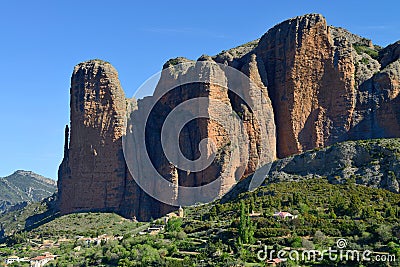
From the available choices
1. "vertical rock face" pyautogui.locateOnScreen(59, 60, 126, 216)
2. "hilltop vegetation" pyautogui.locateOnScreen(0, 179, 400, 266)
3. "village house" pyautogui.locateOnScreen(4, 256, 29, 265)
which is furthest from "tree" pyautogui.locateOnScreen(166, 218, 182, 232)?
"vertical rock face" pyautogui.locateOnScreen(59, 60, 126, 216)

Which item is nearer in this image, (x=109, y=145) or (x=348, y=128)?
(x=348, y=128)

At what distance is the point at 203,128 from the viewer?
7738cm

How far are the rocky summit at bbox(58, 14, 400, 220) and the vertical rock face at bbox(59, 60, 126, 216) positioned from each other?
0.13 metres

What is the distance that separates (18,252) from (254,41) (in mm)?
45296

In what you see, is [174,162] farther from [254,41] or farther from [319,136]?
[254,41]

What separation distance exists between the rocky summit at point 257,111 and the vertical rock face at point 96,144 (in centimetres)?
13

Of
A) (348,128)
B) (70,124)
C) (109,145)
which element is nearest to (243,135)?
(348,128)

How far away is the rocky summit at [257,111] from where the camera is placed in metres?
74.8

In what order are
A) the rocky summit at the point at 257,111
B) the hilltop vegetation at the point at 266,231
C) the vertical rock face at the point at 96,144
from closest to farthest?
1. the hilltop vegetation at the point at 266,231
2. the rocky summit at the point at 257,111
3. the vertical rock face at the point at 96,144

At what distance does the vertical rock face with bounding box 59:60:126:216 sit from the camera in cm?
8119

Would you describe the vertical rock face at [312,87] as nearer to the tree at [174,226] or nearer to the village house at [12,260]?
the tree at [174,226]

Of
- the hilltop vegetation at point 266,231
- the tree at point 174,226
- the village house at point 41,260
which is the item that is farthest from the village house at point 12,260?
the tree at point 174,226

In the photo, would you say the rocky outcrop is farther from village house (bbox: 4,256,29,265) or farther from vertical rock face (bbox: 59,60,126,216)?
village house (bbox: 4,256,29,265)

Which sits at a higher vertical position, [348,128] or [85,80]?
[85,80]
